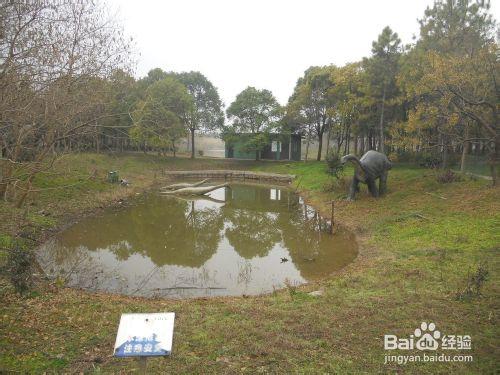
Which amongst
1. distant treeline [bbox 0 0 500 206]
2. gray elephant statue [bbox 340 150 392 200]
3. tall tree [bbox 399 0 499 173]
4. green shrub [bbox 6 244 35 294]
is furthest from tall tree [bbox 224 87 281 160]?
green shrub [bbox 6 244 35 294]

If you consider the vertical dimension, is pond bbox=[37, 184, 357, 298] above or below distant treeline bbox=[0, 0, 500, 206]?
below

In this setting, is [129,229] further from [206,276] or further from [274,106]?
[274,106]

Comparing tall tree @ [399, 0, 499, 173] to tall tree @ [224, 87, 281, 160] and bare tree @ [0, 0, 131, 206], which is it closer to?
bare tree @ [0, 0, 131, 206]

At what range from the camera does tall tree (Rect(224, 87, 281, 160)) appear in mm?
36219

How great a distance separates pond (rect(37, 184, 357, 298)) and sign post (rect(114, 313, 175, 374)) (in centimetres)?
479

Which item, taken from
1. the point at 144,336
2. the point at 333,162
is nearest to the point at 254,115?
the point at 333,162

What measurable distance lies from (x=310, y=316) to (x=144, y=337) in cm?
350

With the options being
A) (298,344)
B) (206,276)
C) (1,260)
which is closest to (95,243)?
(1,260)

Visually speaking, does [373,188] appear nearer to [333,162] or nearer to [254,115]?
[333,162]

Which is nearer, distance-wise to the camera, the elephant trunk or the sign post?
the sign post

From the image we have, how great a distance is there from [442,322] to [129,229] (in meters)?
12.1

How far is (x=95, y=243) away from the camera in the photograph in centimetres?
1243

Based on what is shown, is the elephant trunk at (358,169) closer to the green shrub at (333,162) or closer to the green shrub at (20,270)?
the green shrub at (333,162)

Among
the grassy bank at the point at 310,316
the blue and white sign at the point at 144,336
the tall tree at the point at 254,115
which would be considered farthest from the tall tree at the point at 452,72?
the tall tree at the point at 254,115
